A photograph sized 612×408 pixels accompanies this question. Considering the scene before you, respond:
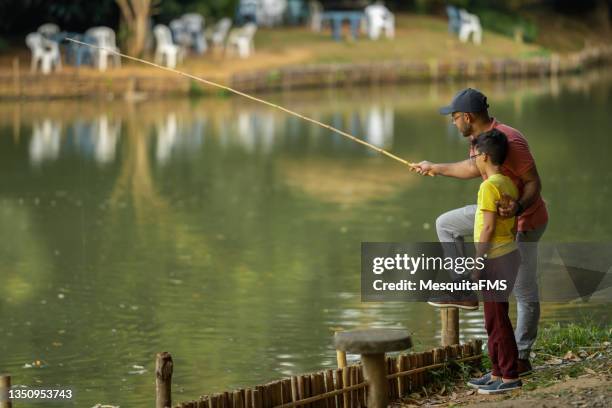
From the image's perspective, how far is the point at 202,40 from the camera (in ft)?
138

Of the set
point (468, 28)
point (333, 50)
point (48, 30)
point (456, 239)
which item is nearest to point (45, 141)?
point (48, 30)

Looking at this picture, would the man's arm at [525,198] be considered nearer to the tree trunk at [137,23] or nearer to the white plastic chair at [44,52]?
the white plastic chair at [44,52]

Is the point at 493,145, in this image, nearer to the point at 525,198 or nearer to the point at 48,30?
the point at 525,198

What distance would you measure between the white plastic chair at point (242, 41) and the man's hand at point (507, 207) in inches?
1331

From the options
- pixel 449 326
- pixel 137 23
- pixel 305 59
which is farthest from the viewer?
pixel 305 59

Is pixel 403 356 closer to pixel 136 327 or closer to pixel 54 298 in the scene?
pixel 136 327

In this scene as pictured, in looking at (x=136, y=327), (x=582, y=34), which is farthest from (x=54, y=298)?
(x=582, y=34)

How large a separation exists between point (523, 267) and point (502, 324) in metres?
0.33

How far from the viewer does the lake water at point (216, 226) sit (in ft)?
39.9

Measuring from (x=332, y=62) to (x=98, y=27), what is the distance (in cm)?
657

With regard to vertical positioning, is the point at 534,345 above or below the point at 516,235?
below

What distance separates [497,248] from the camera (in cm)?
815

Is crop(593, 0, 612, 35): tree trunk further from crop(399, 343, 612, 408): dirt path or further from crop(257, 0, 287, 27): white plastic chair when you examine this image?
crop(399, 343, 612, 408): dirt path

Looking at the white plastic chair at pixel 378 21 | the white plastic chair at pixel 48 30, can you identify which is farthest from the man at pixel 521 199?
the white plastic chair at pixel 378 21
